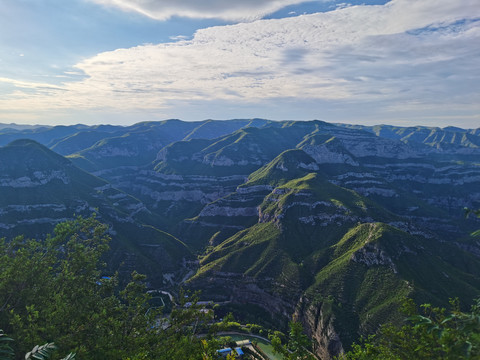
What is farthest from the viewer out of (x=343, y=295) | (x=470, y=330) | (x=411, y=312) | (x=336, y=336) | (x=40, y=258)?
(x=343, y=295)

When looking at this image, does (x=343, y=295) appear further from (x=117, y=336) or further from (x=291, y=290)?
(x=117, y=336)

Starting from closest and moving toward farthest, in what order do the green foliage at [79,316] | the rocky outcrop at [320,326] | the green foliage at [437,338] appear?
the green foliage at [437,338] → the green foliage at [79,316] → the rocky outcrop at [320,326]

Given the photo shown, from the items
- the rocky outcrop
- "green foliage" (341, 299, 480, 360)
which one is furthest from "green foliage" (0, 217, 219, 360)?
the rocky outcrop

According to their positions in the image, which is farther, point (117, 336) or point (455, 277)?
point (455, 277)

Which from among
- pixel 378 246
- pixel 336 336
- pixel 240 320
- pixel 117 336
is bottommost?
pixel 240 320

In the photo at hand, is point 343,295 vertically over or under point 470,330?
under

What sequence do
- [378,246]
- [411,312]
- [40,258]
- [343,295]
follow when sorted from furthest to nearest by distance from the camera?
[378,246]
[343,295]
[40,258]
[411,312]

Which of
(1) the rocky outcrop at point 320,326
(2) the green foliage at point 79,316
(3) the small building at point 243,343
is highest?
(2) the green foliage at point 79,316

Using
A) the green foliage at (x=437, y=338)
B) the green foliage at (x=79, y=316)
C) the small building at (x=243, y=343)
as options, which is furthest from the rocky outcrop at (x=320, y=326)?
the green foliage at (x=79, y=316)

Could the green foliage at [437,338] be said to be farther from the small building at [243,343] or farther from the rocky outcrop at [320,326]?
the small building at [243,343]

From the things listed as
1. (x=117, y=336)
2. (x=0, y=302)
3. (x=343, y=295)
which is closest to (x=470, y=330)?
(x=117, y=336)
